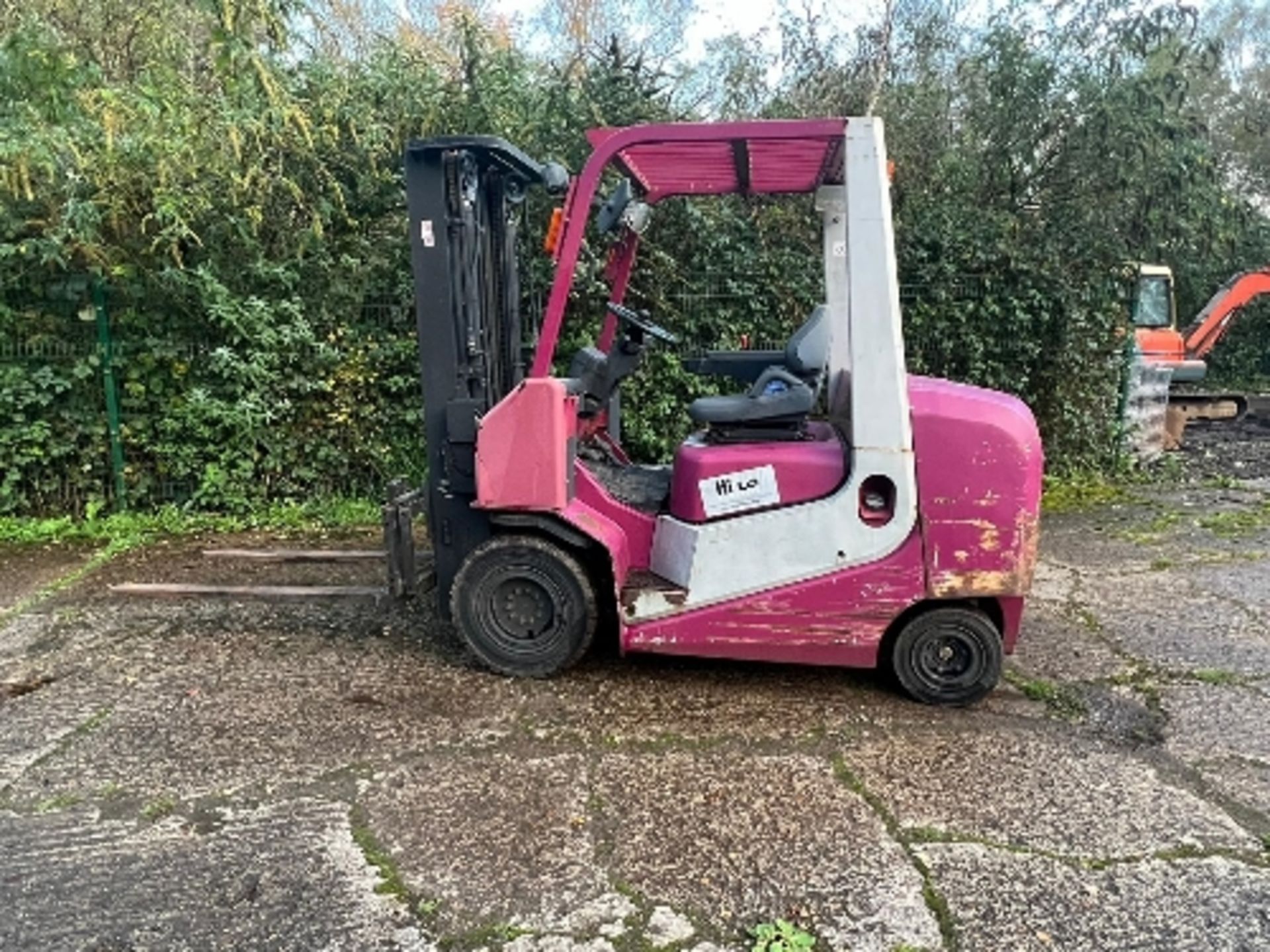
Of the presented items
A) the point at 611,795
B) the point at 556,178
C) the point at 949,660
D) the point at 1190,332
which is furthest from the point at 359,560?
the point at 1190,332

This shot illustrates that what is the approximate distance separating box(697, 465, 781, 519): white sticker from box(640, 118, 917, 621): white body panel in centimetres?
5

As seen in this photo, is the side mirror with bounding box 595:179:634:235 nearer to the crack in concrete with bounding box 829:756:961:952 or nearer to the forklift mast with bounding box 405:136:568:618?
the forklift mast with bounding box 405:136:568:618

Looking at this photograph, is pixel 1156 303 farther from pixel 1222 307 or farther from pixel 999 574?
pixel 999 574

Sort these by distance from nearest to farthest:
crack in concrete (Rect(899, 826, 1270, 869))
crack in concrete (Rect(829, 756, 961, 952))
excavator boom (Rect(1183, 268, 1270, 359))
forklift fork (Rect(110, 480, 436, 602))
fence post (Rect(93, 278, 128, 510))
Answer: crack in concrete (Rect(829, 756, 961, 952)) < crack in concrete (Rect(899, 826, 1270, 869)) < forklift fork (Rect(110, 480, 436, 602)) < fence post (Rect(93, 278, 128, 510)) < excavator boom (Rect(1183, 268, 1270, 359))

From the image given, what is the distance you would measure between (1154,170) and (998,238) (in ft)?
7.58

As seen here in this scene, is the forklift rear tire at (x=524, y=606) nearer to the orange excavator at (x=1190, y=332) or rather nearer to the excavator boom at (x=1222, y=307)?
the orange excavator at (x=1190, y=332)

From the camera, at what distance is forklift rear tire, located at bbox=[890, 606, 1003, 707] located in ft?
12.9

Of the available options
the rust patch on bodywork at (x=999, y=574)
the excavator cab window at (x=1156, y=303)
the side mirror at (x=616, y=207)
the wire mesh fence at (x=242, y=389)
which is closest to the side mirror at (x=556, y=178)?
the side mirror at (x=616, y=207)

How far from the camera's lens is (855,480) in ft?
12.5

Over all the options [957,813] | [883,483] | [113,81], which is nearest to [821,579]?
[883,483]

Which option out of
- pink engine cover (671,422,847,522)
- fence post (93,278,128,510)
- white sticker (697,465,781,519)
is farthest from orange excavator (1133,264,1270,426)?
fence post (93,278,128,510)

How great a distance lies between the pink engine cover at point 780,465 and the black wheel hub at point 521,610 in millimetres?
716

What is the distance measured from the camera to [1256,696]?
4.13m

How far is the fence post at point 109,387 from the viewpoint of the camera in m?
7.01
